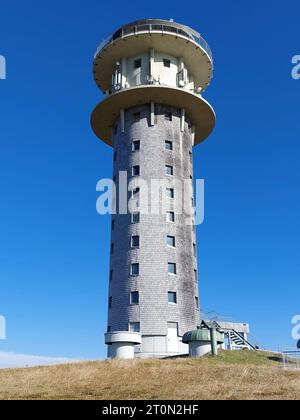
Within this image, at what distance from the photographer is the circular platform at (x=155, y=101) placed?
5425cm

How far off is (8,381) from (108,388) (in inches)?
295

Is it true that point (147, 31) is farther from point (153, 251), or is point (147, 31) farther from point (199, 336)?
point (199, 336)

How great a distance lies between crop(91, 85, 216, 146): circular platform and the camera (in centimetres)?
5425

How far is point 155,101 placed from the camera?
182 feet

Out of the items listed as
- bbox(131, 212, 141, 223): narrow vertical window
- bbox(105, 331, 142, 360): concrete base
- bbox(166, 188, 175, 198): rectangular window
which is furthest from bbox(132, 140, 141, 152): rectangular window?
bbox(105, 331, 142, 360): concrete base

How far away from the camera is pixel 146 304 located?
47281 millimetres

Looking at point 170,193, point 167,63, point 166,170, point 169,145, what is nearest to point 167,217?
point 170,193

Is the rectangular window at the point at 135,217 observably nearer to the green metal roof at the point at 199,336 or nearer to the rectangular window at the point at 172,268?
the rectangular window at the point at 172,268

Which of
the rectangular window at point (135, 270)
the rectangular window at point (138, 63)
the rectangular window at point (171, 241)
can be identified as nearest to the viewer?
the rectangular window at point (135, 270)

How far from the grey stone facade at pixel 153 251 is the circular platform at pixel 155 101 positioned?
97 cm

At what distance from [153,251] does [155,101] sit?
55.0 ft

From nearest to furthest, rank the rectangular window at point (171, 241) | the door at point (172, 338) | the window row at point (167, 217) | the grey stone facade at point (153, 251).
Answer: the door at point (172, 338) → the grey stone facade at point (153, 251) → the rectangular window at point (171, 241) → the window row at point (167, 217)

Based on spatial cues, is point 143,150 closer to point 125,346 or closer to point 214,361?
point 125,346

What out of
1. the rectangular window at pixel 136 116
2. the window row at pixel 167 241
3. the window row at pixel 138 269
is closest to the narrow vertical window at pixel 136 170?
the rectangular window at pixel 136 116
